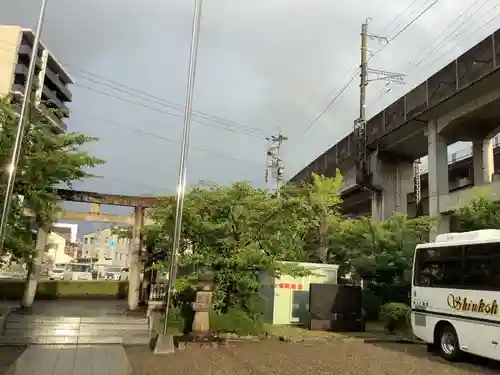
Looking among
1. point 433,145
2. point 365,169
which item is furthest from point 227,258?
point 365,169

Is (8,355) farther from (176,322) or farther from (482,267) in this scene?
(482,267)

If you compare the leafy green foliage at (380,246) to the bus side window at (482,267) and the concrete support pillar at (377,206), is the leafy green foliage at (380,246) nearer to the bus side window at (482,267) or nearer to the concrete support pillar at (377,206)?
the bus side window at (482,267)

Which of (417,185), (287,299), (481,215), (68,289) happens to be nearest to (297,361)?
(287,299)

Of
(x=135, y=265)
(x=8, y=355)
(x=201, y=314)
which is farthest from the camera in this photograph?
(x=135, y=265)

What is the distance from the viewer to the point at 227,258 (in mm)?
13828

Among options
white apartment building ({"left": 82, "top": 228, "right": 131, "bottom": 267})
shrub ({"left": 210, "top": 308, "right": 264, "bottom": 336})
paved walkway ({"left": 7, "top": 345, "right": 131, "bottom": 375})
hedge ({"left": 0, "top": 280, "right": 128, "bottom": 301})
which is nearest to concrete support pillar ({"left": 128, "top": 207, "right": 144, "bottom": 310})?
shrub ({"left": 210, "top": 308, "right": 264, "bottom": 336})

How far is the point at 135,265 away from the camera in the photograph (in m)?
17.8

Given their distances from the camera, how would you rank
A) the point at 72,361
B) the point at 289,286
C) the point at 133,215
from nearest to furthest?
the point at 72,361
the point at 289,286
the point at 133,215

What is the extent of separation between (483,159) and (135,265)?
20.7 metres

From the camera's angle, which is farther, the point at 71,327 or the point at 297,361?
the point at 71,327

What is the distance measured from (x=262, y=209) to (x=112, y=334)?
5.74m

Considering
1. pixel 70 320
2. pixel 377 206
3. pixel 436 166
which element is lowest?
pixel 70 320

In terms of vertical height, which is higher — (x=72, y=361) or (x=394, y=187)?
(x=394, y=187)

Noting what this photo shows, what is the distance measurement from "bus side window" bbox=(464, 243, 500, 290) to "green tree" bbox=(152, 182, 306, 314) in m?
5.14
